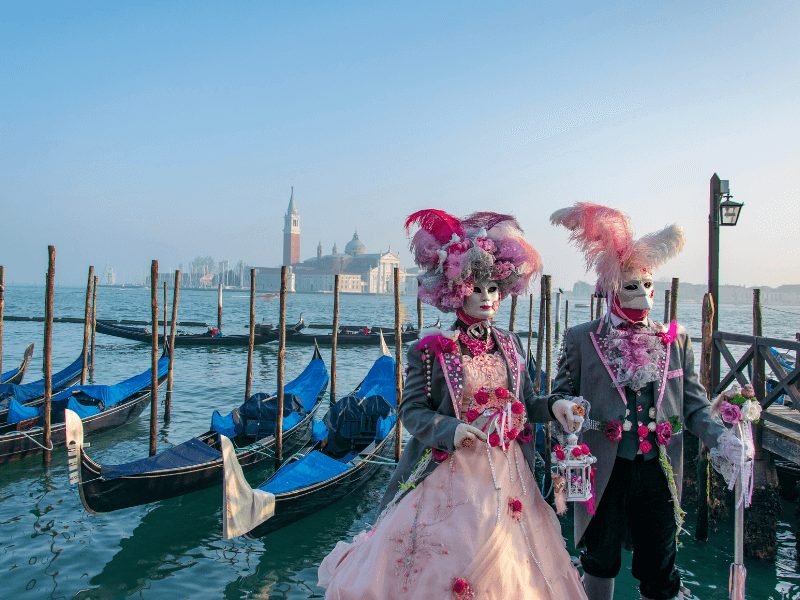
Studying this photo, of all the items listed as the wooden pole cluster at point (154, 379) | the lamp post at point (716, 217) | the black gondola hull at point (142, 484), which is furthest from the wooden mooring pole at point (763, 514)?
the wooden pole cluster at point (154, 379)

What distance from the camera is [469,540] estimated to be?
1.91 meters

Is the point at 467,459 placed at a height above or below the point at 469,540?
above

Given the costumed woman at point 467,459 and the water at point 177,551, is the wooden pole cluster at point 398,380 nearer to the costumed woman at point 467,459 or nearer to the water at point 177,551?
the water at point 177,551

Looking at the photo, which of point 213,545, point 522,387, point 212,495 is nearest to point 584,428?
point 522,387

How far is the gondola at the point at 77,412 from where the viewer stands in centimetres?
718

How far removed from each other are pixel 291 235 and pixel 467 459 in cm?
12749

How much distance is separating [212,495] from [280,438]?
1002 millimetres

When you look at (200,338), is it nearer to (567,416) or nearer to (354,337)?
(354,337)

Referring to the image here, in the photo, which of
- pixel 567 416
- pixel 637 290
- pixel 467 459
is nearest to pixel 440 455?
pixel 467 459

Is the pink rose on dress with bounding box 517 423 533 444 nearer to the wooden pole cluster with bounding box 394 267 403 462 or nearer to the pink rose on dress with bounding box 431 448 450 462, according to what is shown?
the pink rose on dress with bounding box 431 448 450 462

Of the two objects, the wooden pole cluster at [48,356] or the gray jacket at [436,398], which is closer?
the gray jacket at [436,398]

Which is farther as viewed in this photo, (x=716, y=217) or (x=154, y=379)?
(x=154, y=379)

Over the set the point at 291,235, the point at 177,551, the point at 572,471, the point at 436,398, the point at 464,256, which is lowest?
the point at 177,551

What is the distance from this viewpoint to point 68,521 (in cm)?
554
